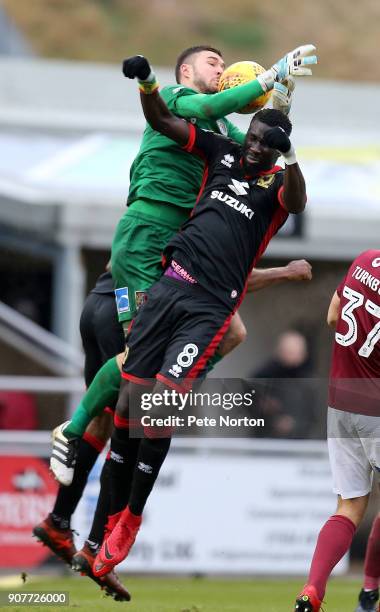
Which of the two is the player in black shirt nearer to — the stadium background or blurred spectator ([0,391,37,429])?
the stadium background

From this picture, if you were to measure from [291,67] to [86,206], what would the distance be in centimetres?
684

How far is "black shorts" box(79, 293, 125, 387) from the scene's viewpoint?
8.30m

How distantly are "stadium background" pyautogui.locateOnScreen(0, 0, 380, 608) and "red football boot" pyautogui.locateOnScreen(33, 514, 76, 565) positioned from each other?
4.55 m

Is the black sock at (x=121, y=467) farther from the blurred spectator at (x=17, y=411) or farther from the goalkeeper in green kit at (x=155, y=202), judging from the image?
the blurred spectator at (x=17, y=411)

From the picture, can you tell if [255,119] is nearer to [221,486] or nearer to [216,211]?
[216,211]

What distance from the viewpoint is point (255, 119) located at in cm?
739

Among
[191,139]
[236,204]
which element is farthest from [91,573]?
[191,139]

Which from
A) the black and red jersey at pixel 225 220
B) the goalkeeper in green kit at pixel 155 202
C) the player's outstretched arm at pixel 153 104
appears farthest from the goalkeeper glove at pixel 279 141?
the goalkeeper in green kit at pixel 155 202

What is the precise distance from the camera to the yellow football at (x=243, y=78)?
7617 mm

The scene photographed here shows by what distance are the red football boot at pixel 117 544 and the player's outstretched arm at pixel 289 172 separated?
2.01 m

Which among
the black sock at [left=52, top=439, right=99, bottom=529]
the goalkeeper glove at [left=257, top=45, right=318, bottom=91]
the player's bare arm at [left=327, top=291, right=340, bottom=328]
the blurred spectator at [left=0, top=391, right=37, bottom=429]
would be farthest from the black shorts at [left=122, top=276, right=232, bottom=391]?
the blurred spectator at [left=0, top=391, right=37, bottom=429]

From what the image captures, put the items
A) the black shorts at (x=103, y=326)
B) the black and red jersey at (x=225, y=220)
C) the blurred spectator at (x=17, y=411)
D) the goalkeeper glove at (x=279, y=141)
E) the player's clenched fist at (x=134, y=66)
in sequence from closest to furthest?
the player's clenched fist at (x=134, y=66) → the goalkeeper glove at (x=279, y=141) → the black and red jersey at (x=225, y=220) → the black shorts at (x=103, y=326) → the blurred spectator at (x=17, y=411)

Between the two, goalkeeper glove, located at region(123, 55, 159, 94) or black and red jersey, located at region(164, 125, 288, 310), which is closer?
goalkeeper glove, located at region(123, 55, 159, 94)

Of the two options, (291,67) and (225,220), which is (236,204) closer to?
(225,220)
